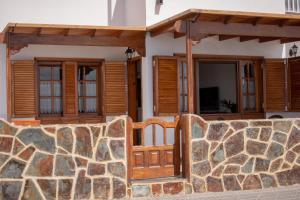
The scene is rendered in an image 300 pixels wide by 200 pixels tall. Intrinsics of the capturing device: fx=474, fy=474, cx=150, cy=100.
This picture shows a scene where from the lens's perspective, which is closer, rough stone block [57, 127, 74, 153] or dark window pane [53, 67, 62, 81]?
rough stone block [57, 127, 74, 153]

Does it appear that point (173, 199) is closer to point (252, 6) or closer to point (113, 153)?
point (113, 153)

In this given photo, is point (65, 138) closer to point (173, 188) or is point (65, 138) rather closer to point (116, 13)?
point (173, 188)

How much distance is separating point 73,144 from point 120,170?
0.97m

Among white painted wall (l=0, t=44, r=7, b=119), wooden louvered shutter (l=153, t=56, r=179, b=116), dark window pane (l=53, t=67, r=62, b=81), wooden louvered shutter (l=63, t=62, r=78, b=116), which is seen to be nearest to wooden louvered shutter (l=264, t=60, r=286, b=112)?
wooden louvered shutter (l=153, t=56, r=179, b=116)

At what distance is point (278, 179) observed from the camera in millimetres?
9562

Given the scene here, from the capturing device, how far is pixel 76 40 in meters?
11.8

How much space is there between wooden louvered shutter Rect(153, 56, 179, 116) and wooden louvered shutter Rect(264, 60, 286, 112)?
289cm

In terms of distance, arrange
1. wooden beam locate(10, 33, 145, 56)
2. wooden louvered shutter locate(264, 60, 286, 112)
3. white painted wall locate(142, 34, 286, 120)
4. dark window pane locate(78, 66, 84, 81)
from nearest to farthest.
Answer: wooden beam locate(10, 33, 145, 56), white painted wall locate(142, 34, 286, 120), dark window pane locate(78, 66, 84, 81), wooden louvered shutter locate(264, 60, 286, 112)

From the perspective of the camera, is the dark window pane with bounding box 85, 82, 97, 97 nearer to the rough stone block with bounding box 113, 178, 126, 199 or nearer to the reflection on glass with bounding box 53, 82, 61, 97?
the reflection on glass with bounding box 53, 82, 61, 97

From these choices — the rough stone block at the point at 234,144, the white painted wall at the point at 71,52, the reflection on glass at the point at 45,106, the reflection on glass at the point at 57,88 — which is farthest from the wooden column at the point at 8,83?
the rough stone block at the point at 234,144

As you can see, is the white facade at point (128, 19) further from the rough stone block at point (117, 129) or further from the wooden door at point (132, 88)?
the rough stone block at point (117, 129)

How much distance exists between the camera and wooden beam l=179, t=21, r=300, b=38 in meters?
9.98

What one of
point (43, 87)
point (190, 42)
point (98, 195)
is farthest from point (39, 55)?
point (98, 195)

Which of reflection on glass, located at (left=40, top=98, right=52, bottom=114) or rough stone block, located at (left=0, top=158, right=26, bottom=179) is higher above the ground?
reflection on glass, located at (left=40, top=98, right=52, bottom=114)
